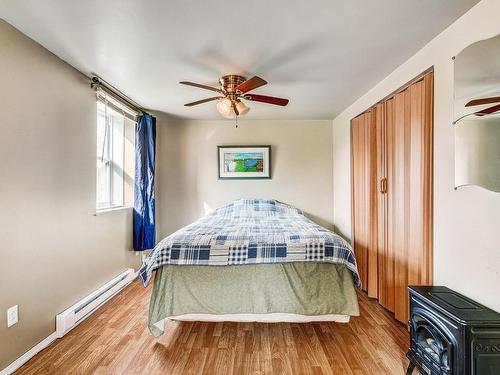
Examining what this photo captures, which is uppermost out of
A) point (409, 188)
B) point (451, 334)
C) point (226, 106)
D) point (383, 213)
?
point (226, 106)

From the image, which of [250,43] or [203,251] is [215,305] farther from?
[250,43]

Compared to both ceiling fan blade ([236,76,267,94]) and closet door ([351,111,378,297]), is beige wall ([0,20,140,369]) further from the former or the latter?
closet door ([351,111,378,297])

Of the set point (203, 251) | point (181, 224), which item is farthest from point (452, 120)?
point (181, 224)

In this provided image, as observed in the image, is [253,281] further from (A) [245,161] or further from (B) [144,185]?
(A) [245,161]

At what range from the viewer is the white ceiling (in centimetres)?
153

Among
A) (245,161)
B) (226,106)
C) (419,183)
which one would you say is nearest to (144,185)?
(245,161)

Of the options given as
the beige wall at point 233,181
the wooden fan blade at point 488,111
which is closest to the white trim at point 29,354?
the beige wall at point 233,181

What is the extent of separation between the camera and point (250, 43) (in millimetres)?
1924

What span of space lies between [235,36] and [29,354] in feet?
8.67

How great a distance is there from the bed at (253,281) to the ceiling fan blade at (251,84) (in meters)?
1.27

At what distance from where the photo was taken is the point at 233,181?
13.6 feet

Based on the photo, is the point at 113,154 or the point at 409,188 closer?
the point at 409,188

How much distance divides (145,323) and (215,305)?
0.77 meters

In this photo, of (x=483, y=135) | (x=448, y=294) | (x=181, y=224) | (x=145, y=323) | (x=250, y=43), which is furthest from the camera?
(x=181, y=224)
